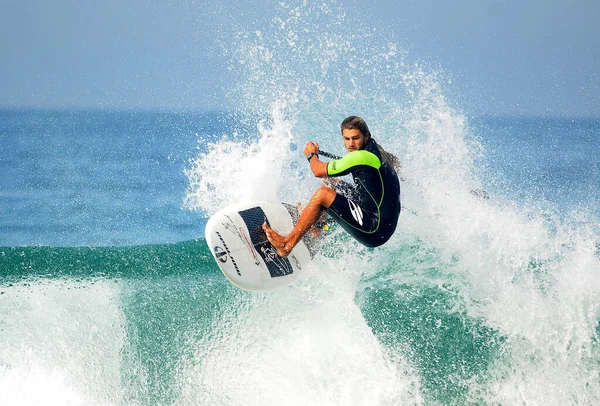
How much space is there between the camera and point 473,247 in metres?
6.21

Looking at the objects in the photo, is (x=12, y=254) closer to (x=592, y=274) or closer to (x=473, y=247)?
(x=473, y=247)

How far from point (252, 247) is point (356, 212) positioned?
32.0 inches

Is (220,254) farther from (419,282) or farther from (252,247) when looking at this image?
(419,282)

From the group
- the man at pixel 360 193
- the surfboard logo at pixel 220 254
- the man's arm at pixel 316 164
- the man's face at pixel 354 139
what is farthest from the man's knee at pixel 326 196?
the surfboard logo at pixel 220 254

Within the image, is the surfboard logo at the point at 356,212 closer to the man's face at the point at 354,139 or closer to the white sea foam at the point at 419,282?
the man's face at the point at 354,139

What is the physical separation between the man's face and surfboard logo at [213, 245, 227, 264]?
116cm

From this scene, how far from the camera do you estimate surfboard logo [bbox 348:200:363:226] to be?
520cm

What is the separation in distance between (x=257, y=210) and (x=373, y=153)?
1.03 metres

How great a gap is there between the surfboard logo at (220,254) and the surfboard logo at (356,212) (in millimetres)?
954

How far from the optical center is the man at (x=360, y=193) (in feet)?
16.8

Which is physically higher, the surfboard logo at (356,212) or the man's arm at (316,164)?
the man's arm at (316,164)

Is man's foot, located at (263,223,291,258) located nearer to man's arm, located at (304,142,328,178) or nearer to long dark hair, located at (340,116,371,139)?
man's arm, located at (304,142,328,178)

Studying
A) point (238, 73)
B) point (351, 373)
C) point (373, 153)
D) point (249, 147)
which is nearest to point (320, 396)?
point (351, 373)

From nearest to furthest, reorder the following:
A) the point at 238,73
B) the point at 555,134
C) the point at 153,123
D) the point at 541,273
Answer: the point at 541,273
the point at 555,134
the point at 153,123
the point at 238,73
